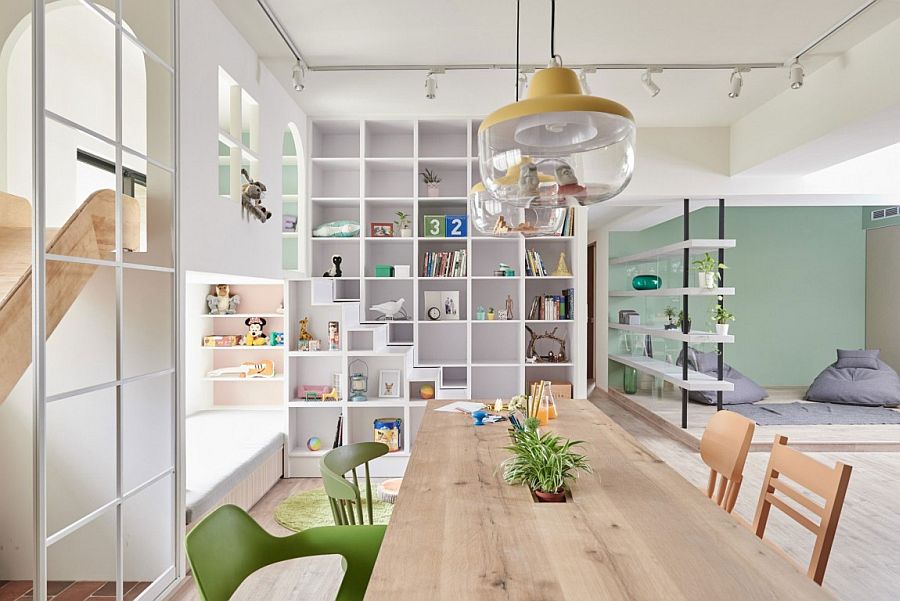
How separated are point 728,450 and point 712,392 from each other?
4752 mm

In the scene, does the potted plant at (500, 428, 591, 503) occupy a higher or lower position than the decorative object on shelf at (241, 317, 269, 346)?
lower

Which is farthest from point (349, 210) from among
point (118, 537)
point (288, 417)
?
point (118, 537)

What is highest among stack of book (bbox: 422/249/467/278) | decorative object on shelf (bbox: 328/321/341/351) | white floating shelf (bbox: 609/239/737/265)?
white floating shelf (bbox: 609/239/737/265)

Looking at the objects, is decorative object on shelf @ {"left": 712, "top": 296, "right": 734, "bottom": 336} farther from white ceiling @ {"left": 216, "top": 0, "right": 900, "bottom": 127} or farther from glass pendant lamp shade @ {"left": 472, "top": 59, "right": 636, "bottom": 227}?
glass pendant lamp shade @ {"left": 472, "top": 59, "right": 636, "bottom": 227}

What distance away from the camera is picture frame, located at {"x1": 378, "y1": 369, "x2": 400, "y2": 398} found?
15.1 feet

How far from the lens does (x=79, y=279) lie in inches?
90.4

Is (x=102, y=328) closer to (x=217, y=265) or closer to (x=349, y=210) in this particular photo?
(x=217, y=265)

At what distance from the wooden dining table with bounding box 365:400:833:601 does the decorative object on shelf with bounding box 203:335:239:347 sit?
11.7 ft

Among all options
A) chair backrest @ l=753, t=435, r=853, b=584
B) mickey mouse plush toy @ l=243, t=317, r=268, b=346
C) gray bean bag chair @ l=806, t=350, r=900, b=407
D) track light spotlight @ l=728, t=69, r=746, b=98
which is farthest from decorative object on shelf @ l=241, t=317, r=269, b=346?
gray bean bag chair @ l=806, t=350, r=900, b=407

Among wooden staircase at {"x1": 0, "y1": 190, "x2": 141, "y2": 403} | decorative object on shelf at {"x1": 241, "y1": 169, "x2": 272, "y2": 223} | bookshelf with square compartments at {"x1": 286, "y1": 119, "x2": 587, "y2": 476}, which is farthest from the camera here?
bookshelf with square compartments at {"x1": 286, "y1": 119, "x2": 587, "y2": 476}

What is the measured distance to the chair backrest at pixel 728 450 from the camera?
2.19 m

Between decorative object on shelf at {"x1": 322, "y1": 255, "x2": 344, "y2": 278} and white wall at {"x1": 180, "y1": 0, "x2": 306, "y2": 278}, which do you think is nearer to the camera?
white wall at {"x1": 180, "y1": 0, "x2": 306, "y2": 278}

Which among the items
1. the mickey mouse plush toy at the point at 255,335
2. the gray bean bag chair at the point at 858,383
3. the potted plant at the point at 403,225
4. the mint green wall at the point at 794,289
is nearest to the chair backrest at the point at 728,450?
the potted plant at the point at 403,225

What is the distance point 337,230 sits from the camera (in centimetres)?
504
